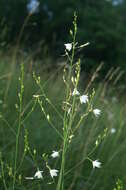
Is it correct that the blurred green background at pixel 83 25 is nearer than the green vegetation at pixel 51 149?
No

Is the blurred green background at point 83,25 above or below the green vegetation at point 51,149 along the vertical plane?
above

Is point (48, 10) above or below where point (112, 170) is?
above

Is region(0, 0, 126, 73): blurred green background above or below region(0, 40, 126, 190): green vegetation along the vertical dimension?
above

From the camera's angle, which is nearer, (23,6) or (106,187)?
(106,187)

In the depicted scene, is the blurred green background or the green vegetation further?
the blurred green background

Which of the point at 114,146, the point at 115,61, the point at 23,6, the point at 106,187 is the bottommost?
the point at 106,187

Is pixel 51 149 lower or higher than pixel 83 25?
lower

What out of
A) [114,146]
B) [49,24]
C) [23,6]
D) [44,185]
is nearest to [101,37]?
[49,24]

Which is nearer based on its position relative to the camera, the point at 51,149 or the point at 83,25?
the point at 51,149

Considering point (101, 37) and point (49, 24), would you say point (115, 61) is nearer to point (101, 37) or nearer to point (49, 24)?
point (101, 37)

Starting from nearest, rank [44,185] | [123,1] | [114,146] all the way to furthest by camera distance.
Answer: [44,185], [114,146], [123,1]

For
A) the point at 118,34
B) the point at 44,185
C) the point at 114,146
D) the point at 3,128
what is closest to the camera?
the point at 44,185
